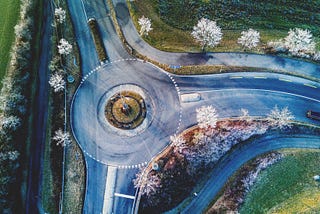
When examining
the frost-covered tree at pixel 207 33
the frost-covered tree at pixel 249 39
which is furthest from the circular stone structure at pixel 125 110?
the frost-covered tree at pixel 249 39

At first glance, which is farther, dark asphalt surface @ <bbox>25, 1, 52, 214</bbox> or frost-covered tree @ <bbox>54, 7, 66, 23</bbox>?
frost-covered tree @ <bbox>54, 7, 66, 23</bbox>

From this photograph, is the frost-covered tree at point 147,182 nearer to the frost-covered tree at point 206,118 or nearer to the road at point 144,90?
the road at point 144,90

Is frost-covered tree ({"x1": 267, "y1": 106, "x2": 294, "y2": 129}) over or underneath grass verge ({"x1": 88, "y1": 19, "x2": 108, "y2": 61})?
underneath

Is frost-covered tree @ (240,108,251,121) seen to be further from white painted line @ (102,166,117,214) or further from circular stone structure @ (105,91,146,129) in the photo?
white painted line @ (102,166,117,214)

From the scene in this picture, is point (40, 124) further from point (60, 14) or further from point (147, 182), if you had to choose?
point (147, 182)

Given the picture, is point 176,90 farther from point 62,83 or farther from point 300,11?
point 300,11

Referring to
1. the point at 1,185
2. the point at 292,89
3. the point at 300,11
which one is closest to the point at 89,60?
the point at 1,185

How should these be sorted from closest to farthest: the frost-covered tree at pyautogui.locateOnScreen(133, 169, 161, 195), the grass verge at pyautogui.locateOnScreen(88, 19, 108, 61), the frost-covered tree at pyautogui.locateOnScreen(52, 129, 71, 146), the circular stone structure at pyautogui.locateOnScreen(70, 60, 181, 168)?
the frost-covered tree at pyautogui.locateOnScreen(133, 169, 161, 195)
the frost-covered tree at pyautogui.locateOnScreen(52, 129, 71, 146)
the circular stone structure at pyautogui.locateOnScreen(70, 60, 181, 168)
the grass verge at pyautogui.locateOnScreen(88, 19, 108, 61)

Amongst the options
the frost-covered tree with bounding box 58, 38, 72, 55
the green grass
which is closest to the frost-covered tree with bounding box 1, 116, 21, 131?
the frost-covered tree with bounding box 58, 38, 72, 55
